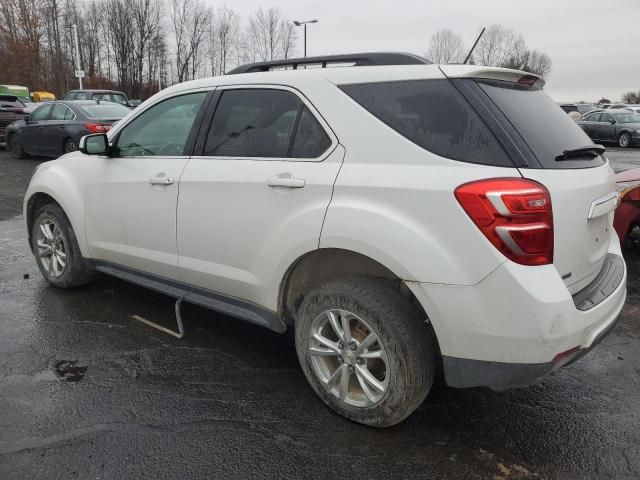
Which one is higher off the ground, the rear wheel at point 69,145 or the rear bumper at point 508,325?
the rear bumper at point 508,325

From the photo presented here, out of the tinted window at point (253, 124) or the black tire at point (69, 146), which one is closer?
the tinted window at point (253, 124)

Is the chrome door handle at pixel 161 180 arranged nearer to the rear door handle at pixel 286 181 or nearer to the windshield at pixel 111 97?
the rear door handle at pixel 286 181

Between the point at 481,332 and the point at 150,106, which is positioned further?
the point at 150,106

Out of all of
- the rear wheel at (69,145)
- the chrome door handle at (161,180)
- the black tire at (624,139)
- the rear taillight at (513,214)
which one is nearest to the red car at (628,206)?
the rear taillight at (513,214)

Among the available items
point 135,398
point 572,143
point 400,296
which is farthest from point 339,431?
point 572,143

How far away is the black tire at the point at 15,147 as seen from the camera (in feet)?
47.0

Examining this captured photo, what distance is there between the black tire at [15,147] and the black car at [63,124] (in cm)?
18

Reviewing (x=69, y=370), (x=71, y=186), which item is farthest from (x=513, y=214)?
(x=71, y=186)

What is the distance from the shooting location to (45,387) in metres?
3.09

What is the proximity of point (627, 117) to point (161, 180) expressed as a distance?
24.3 m

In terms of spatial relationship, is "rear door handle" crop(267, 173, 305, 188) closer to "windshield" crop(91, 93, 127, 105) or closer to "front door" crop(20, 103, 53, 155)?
"front door" crop(20, 103, 53, 155)

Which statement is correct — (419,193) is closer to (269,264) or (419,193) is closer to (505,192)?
(505,192)

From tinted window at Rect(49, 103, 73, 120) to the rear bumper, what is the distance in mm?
12218

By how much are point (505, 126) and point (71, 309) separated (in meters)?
3.59
